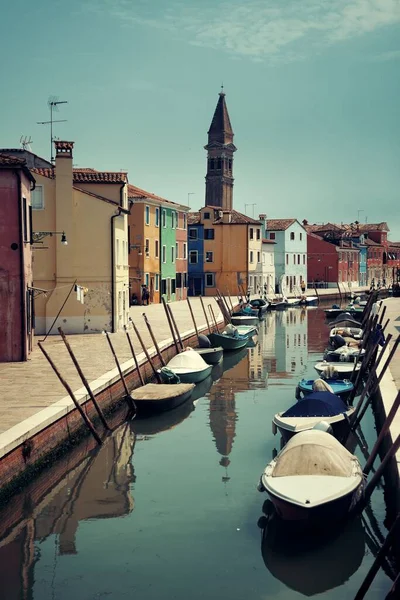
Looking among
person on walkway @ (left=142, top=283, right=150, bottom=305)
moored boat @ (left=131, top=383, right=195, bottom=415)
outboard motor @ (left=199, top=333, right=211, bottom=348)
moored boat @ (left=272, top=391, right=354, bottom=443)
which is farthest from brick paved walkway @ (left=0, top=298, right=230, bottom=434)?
person on walkway @ (left=142, top=283, right=150, bottom=305)

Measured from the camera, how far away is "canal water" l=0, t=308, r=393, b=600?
39.8 ft

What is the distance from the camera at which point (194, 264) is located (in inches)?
2864

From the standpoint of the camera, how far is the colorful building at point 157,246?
54.7 metres

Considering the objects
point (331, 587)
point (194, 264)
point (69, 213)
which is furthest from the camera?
point (194, 264)

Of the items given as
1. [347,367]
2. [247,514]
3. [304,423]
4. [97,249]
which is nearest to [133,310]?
[97,249]

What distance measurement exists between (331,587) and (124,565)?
353cm

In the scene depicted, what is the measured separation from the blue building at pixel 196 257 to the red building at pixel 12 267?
151 feet

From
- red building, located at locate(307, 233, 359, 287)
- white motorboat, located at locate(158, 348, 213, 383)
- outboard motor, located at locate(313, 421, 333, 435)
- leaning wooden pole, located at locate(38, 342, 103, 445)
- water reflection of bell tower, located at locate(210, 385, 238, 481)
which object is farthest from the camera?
red building, located at locate(307, 233, 359, 287)

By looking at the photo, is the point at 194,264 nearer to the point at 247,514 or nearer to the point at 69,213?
the point at 69,213

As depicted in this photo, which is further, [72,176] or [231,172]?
[231,172]

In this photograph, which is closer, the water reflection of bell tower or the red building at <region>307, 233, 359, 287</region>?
the water reflection of bell tower

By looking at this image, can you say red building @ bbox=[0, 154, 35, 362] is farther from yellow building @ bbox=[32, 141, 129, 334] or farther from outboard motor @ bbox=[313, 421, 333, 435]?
outboard motor @ bbox=[313, 421, 333, 435]

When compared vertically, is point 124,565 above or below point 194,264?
below

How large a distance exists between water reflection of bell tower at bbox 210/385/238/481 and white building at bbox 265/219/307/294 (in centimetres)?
5361
